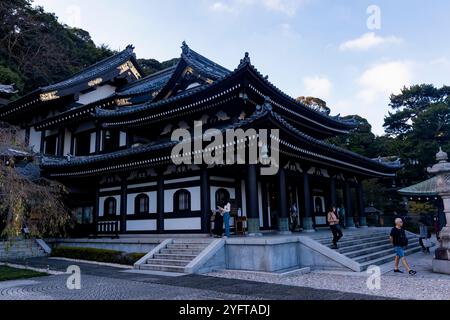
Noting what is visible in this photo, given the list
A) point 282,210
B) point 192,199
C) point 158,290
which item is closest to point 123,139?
point 192,199

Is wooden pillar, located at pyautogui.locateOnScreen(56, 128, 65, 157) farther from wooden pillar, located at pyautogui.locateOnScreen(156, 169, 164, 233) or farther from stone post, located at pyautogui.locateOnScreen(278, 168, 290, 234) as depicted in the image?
stone post, located at pyautogui.locateOnScreen(278, 168, 290, 234)

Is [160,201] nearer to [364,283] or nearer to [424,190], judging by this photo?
[364,283]

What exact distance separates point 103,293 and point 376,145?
44362 millimetres

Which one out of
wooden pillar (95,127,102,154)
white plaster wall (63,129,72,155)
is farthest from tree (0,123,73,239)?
white plaster wall (63,129,72,155)

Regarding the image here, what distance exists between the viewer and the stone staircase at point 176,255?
1218 cm

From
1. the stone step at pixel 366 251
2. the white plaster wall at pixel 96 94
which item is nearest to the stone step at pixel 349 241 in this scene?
the stone step at pixel 366 251

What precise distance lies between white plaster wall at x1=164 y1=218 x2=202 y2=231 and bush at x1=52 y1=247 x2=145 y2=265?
214 centimetres

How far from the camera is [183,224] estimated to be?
15430mm

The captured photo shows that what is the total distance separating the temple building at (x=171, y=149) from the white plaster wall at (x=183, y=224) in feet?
0.15

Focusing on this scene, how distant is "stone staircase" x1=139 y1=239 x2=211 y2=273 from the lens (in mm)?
12180

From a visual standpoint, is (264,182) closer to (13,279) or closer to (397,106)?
(13,279)

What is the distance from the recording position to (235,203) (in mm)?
16344

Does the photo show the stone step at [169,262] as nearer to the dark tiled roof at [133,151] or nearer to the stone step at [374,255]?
the dark tiled roof at [133,151]

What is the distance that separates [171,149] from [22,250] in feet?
34.3
